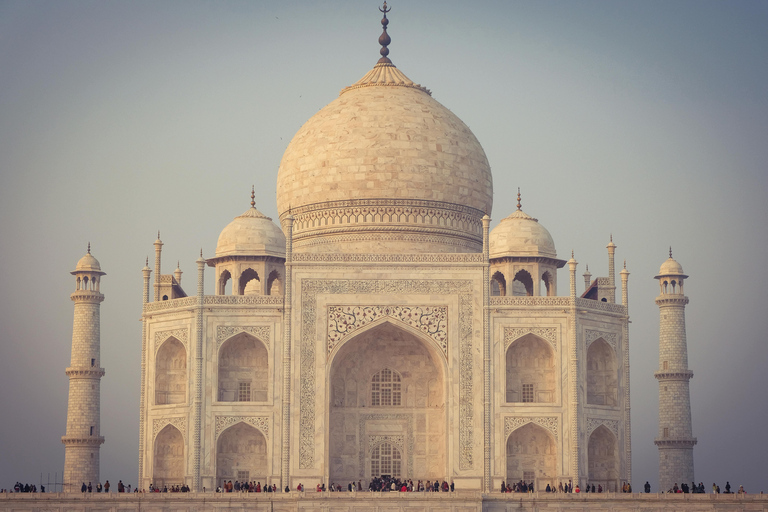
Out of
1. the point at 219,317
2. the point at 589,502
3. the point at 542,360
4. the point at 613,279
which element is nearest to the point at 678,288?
the point at 613,279

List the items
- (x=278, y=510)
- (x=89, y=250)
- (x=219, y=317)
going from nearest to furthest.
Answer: (x=278, y=510) → (x=219, y=317) → (x=89, y=250)

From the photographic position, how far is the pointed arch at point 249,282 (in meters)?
34.0

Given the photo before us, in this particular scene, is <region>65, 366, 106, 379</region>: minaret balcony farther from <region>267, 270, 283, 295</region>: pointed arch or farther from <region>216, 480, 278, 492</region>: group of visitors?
<region>216, 480, 278, 492</region>: group of visitors

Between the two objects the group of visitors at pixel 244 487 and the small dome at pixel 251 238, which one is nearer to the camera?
the group of visitors at pixel 244 487

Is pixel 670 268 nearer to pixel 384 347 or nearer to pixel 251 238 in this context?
pixel 384 347

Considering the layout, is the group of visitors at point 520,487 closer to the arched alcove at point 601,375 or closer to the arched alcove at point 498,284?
the arched alcove at point 601,375

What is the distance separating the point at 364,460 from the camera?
31578 millimetres

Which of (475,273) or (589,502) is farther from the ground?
(475,273)

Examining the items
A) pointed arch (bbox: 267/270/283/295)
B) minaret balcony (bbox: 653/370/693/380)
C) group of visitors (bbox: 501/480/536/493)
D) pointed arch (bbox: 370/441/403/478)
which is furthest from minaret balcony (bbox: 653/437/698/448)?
pointed arch (bbox: 267/270/283/295)

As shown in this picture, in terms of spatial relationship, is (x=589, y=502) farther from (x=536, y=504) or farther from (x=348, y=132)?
(x=348, y=132)

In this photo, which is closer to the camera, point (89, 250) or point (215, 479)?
point (215, 479)

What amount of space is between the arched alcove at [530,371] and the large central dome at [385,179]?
326cm

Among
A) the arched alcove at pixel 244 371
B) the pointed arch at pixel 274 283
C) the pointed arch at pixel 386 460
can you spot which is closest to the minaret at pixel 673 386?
the pointed arch at pixel 386 460

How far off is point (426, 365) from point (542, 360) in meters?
2.56
